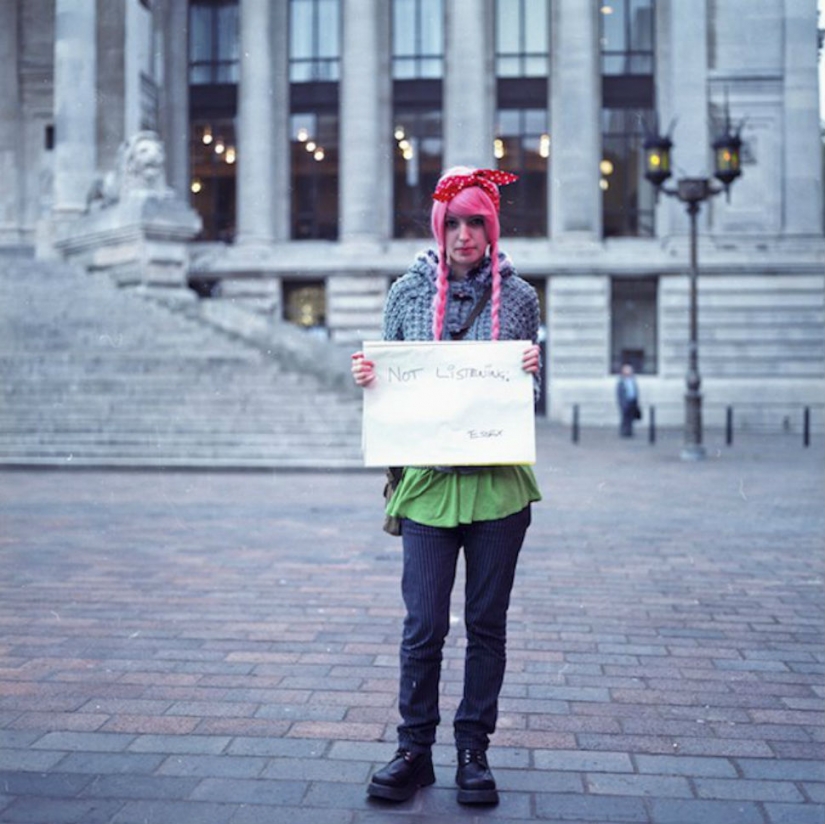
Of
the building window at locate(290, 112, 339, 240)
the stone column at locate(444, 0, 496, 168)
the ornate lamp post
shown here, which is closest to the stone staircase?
the ornate lamp post

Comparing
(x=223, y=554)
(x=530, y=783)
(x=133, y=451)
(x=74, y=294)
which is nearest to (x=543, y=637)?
(x=530, y=783)

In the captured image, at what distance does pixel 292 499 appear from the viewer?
1269 centimetres

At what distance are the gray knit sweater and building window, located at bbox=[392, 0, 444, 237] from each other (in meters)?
31.6

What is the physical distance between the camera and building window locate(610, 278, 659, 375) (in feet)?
109

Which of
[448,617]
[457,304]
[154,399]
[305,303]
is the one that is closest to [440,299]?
[457,304]

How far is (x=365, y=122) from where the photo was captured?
34594mm

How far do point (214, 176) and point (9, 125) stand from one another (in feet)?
22.6

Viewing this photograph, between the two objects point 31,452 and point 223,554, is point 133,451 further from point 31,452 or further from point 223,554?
point 223,554

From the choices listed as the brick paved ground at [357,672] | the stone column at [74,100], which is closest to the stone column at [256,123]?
the stone column at [74,100]

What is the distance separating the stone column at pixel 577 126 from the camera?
111 ft

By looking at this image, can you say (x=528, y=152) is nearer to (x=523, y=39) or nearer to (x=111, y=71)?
(x=523, y=39)

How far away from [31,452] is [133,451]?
58.8 inches

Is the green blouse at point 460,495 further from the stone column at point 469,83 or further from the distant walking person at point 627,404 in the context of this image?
the stone column at point 469,83

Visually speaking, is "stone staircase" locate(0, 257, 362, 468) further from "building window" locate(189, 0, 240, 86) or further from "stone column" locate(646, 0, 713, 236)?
"stone column" locate(646, 0, 713, 236)
